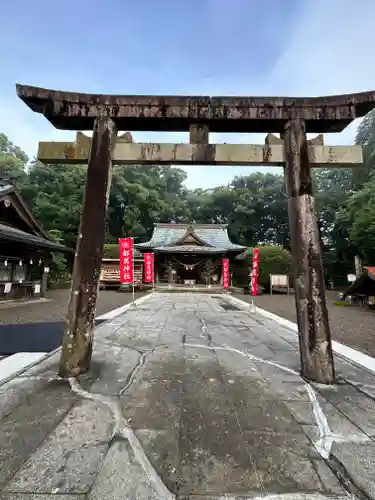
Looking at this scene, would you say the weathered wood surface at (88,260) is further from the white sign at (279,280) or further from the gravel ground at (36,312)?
the white sign at (279,280)

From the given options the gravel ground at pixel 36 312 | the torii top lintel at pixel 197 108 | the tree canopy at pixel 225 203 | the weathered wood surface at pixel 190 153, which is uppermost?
the tree canopy at pixel 225 203

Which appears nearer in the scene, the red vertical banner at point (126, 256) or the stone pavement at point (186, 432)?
the stone pavement at point (186, 432)

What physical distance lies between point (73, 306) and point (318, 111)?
4502 millimetres

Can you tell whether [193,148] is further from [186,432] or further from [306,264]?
[186,432]

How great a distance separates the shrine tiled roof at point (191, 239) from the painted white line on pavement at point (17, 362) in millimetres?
19458

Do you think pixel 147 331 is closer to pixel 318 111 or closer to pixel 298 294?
pixel 298 294

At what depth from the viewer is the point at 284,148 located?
3.83 m

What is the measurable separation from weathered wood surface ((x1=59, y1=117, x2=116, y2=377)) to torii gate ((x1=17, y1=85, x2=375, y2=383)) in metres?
0.01

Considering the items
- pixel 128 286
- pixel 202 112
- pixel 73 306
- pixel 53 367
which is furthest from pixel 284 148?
pixel 128 286

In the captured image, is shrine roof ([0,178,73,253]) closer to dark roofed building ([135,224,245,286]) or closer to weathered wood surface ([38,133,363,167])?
dark roofed building ([135,224,245,286])

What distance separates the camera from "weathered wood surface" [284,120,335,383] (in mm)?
3260

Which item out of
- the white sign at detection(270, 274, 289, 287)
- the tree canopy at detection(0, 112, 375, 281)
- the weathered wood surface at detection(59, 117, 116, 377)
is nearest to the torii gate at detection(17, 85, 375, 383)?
the weathered wood surface at detection(59, 117, 116, 377)

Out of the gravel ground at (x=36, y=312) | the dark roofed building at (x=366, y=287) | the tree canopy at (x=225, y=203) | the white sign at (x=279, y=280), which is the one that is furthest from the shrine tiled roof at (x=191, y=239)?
the gravel ground at (x=36, y=312)

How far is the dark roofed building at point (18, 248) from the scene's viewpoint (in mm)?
13426
